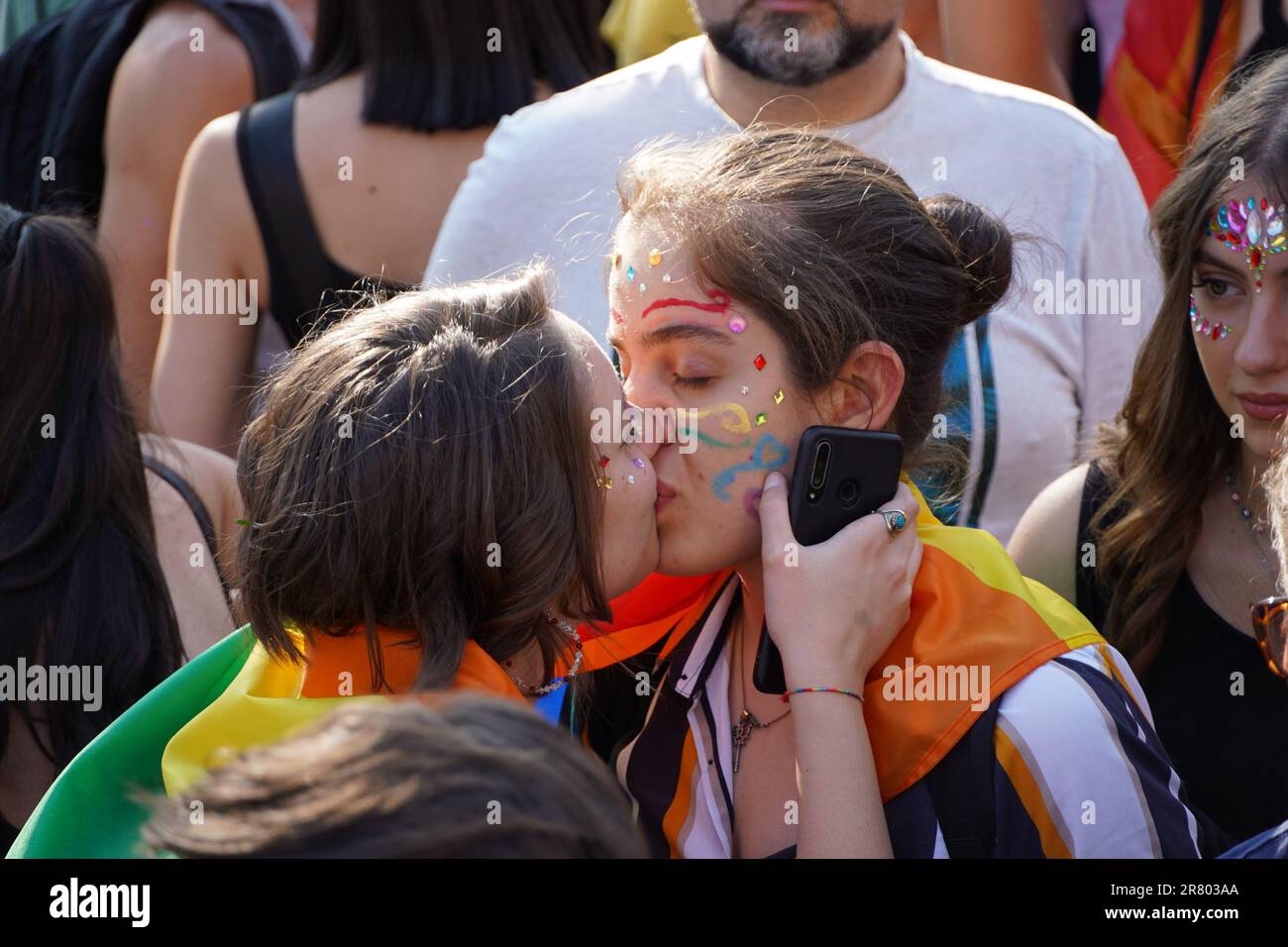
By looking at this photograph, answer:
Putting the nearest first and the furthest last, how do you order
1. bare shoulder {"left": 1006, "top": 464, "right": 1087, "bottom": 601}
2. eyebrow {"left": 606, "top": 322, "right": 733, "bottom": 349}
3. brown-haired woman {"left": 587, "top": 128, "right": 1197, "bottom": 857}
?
brown-haired woman {"left": 587, "top": 128, "right": 1197, "bottom": 857} < eyebrow {"left": 606, "top": 322, "right": 733, "bottom": 349} < bare shoulder {"left": 1006, "top": 464, "right": 1087, "bottom": 601}

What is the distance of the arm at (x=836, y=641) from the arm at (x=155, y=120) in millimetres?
2175

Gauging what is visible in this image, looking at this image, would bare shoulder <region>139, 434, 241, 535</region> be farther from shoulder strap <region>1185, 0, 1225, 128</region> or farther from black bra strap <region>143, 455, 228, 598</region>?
shoulder strap <region>1185, 0, 1225, 128</region>

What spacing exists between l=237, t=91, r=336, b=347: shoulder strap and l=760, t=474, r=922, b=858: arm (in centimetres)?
153

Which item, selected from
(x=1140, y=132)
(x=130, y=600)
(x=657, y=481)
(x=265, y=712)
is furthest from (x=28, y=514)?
(x=1140, y=132)

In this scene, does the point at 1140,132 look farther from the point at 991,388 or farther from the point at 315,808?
the point at 315,808

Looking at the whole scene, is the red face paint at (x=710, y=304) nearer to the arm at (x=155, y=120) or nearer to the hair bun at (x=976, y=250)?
the hair bun at (x=976, y=250)

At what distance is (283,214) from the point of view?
10.4ft

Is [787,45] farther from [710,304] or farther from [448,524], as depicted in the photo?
[448,524]

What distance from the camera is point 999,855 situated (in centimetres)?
174

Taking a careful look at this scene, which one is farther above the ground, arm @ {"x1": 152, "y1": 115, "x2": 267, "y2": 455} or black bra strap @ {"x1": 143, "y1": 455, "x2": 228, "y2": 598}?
arm @ {"x1": 152, "y1": 115, "x2": 267, "y2": 455}

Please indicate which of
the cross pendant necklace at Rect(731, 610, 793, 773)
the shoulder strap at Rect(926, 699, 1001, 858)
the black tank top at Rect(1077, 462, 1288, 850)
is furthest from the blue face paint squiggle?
the black tank top at Rect(1077, 462, 1288, 850)

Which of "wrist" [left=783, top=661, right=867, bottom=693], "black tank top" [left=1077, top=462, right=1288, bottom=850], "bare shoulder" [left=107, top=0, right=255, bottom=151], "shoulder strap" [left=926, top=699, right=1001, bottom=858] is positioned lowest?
"black tank top" [left=1077, top=462, right=1288, bottom=850]

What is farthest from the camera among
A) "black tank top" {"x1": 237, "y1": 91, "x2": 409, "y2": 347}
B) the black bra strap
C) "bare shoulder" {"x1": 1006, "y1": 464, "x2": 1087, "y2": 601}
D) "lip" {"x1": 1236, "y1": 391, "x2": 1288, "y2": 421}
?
"black tank top" {"x1": 237, "y1": 91, "x2": 409, "y2": 347}

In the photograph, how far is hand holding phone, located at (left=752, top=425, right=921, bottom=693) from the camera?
6.21ft
